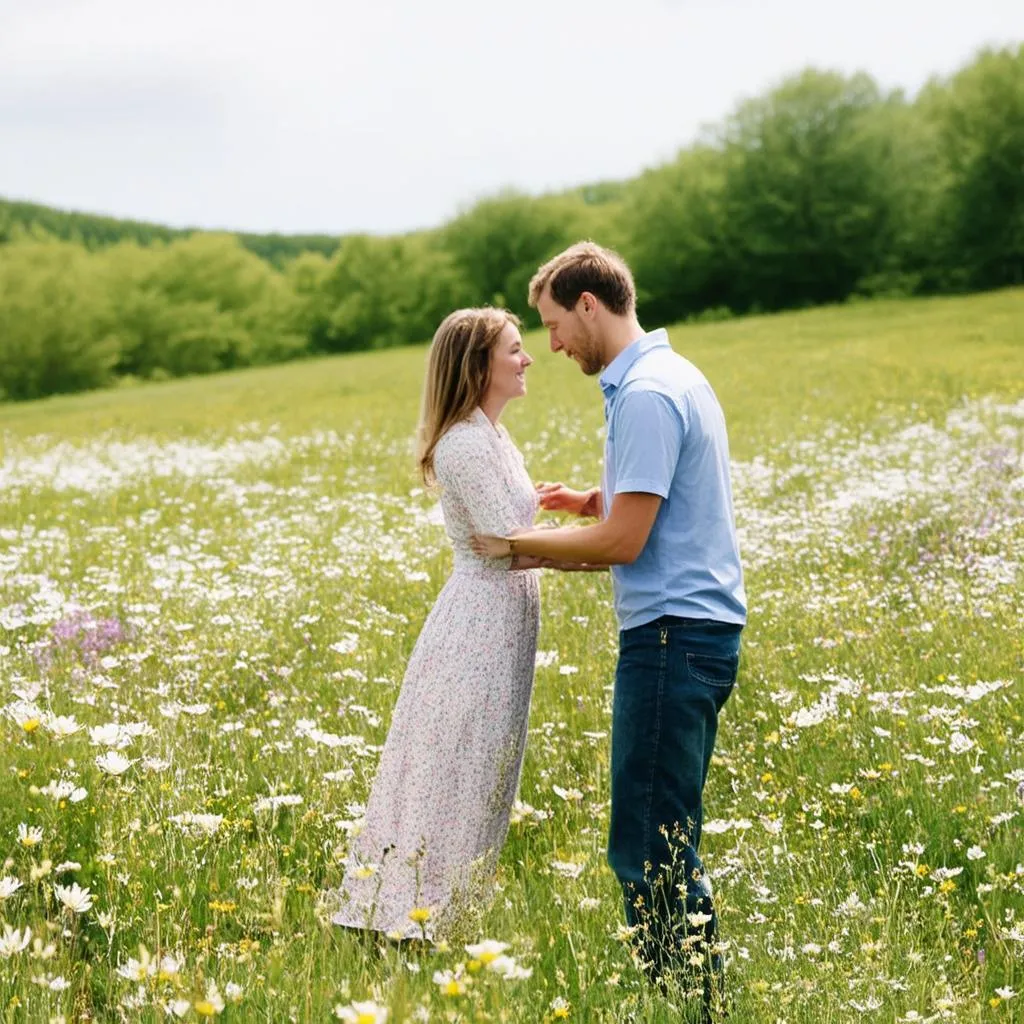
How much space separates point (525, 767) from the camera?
5574 mm

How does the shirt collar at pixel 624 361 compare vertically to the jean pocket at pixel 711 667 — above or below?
above

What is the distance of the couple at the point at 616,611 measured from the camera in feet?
11.8

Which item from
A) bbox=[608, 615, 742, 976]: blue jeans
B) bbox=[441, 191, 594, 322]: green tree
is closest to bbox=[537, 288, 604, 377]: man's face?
bbox=[608, 615, 742, 976]: blue jeans

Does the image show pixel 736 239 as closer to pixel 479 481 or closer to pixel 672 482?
pixel 479 481

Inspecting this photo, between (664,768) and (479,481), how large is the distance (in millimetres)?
1328

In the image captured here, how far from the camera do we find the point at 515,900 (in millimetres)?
4211

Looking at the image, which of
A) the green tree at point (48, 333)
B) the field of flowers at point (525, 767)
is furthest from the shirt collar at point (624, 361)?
the green tree at point (48, 333)

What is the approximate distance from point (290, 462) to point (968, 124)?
52267mm

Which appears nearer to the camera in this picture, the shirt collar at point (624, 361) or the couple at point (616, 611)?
the couple at point (616, 611)

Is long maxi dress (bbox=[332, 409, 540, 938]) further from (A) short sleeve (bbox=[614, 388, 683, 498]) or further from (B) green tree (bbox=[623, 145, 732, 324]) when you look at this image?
(B) green tree (bbox=[623, 145, 732, 324])

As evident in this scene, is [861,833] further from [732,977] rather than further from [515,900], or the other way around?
[515,900]

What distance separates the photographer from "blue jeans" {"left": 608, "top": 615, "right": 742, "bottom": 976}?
3.59m

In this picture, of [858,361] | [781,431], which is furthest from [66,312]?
[781,431]

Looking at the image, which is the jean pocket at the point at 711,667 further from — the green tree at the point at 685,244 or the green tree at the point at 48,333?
the green tree at the point at 48,333
